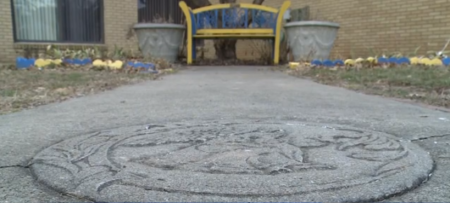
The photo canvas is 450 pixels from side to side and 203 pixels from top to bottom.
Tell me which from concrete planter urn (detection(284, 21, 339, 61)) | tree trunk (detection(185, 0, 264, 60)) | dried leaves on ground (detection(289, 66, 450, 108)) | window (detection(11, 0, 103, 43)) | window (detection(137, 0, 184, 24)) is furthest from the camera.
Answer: window (detection(137, 0, 184, 24))

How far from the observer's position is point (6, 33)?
7.52 m

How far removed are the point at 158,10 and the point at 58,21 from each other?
8.39 ft

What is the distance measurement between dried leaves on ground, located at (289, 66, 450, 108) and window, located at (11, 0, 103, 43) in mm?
6162

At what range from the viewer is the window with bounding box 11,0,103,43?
26.3 feet

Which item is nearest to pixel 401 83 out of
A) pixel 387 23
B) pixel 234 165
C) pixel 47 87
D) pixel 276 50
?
pixel 234 165

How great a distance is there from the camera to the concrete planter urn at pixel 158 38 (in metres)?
7.23

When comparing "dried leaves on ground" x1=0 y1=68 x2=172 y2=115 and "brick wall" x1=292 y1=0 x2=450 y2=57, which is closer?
"dried leaves on ground" x1=0 y1=68 x2=172 y2=115

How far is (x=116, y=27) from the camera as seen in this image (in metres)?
8.85

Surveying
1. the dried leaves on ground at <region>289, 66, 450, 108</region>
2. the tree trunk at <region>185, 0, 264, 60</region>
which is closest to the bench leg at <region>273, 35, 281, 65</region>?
the tree trunk at <region>185, 0, 264, 60</region>

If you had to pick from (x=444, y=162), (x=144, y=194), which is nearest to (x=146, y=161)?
(x=144, y=194)

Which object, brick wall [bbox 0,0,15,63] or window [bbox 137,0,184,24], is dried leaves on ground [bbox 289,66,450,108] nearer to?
window [bbox 137,0,184,24]

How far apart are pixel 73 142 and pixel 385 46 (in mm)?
7252

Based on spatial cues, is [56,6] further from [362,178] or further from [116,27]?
[362,178]

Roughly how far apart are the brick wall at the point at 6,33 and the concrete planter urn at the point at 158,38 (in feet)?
9.24
